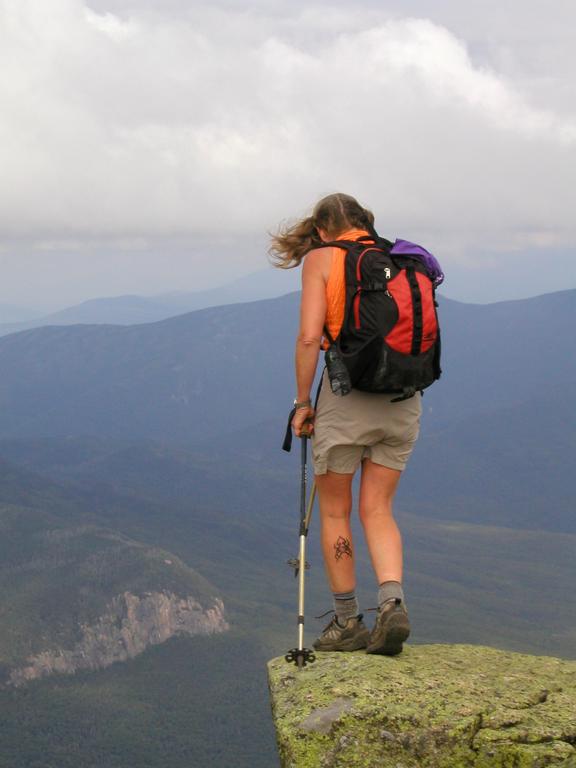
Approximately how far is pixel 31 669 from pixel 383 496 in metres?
204

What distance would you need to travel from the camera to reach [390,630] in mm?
9094

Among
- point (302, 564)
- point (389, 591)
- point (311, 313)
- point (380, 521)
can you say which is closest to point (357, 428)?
point (380, 521)

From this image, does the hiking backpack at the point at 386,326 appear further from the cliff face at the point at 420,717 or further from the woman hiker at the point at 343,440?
the cliff face at the point at 420,717

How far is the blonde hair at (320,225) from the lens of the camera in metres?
9.62

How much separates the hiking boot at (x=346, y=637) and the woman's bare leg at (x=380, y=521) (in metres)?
0.51

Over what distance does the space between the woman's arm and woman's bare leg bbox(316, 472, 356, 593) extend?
1.14m

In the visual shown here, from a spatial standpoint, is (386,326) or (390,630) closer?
(386,326)

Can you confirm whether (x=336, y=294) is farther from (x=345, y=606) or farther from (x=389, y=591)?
(x=345, y=606)

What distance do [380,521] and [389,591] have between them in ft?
2.37

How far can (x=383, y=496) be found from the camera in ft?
32.6

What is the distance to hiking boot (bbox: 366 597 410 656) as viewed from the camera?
29.9 feet

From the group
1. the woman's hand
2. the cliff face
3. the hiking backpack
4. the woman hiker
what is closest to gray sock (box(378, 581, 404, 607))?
the woman hiker

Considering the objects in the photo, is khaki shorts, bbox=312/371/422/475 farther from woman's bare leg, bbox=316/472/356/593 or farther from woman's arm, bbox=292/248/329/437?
woman's arm, bbox=292/248/329/437

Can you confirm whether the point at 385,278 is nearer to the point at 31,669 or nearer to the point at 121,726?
the point at 121,726
